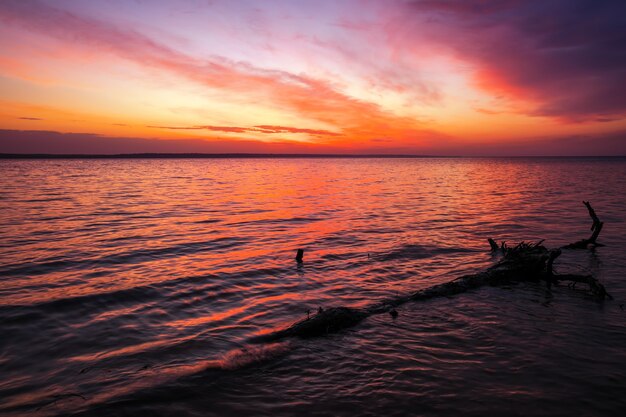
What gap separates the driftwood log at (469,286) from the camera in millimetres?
9961

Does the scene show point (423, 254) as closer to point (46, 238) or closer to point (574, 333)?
point (574, 333)

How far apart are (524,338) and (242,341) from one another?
7115 millimetres

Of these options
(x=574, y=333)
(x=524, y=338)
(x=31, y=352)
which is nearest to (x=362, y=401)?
(x=524, y=338)

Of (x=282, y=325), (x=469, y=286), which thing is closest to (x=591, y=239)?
(x=469, y=286)

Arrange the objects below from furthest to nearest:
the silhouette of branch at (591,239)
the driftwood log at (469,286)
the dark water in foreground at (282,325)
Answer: the silhouette of branch at (591,239)
the driftwood log at (469,286)
the dark water in foreground at (282,325)

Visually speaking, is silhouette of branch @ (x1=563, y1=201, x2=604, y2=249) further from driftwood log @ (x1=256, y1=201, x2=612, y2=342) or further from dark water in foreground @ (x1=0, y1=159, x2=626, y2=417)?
driftwood log @ (x1=256, y1=201, x2=612, y2=342)

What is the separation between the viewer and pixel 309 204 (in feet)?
132

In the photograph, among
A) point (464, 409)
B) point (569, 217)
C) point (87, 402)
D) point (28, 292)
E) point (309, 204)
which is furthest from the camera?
point (309, 204)

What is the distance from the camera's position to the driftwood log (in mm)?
9961

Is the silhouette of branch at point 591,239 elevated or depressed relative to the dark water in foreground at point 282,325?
elevated

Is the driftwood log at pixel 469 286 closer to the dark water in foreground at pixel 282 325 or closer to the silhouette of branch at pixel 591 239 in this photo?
the dark water in foreground at pixel 282 325

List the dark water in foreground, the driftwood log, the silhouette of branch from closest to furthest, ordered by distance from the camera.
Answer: the dark water in foreground, the driftwood log, the silhouette of branch

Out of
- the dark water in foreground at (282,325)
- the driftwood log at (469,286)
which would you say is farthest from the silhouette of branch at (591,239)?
the driftwood log at (469,286)

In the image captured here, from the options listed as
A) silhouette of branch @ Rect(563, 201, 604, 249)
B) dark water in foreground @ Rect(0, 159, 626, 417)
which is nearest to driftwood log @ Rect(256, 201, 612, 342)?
dark water in foreground @ Rect(0, 159, 626, 417)
